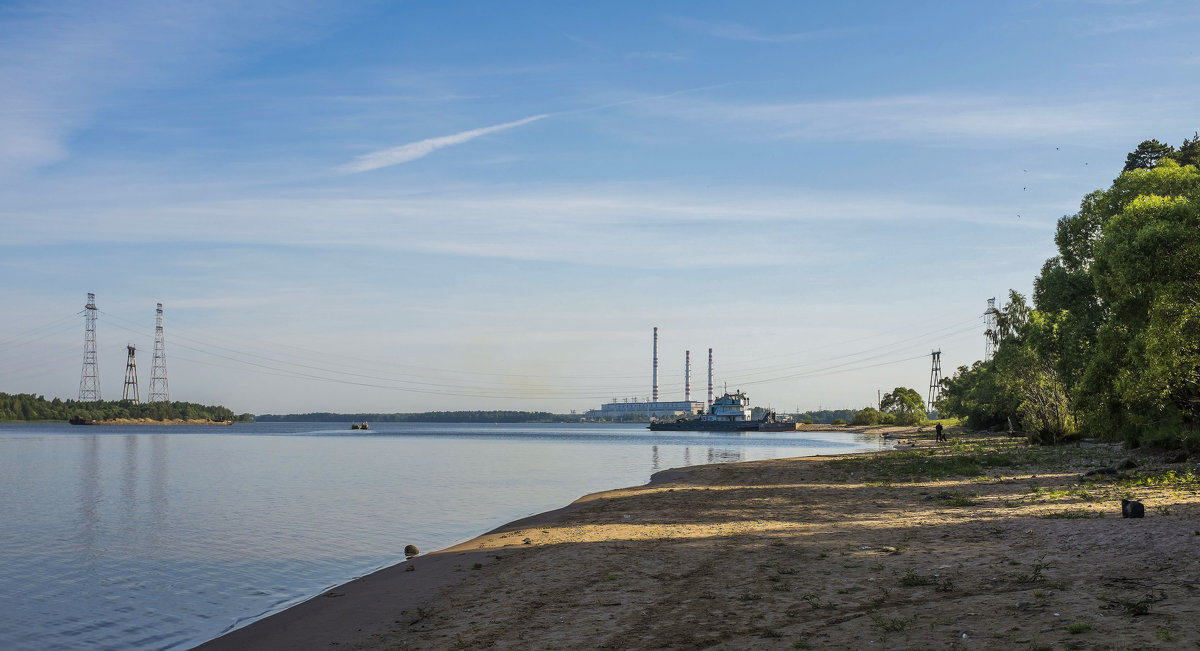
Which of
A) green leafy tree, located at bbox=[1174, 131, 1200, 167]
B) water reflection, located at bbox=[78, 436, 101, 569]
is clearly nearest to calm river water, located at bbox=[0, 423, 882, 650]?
water reflection, located at bbox=[78, 436, 101, 569]

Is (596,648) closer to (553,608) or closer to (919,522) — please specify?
(553,608)

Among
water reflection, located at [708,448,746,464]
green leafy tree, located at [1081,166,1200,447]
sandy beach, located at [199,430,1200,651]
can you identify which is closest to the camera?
sandy beach, located at [199,430,1200,651]

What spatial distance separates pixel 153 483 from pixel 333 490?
1372cm

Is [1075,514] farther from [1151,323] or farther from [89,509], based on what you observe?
[89,509]

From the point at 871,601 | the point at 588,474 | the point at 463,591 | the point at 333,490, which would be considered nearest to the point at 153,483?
the point at 333,490

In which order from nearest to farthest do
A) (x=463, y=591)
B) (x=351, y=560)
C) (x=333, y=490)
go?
(x=463, y=591) < (x=351, y=560) < (x=333, y=490)

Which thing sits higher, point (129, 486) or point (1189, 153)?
point (1189, 153)

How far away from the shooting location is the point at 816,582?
13875 millimetres

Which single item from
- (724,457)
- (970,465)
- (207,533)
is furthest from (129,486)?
(724,457)

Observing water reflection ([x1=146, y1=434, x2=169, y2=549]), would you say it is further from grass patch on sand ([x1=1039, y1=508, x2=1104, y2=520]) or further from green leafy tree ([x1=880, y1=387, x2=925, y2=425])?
green leafy tree ([x1=880, y1=387, x2=925, y2=425])

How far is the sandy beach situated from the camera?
10.4m

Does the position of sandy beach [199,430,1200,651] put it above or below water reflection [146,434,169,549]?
above

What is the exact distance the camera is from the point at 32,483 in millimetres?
48000

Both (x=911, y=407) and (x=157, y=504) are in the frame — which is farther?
(x=911, y=407)
